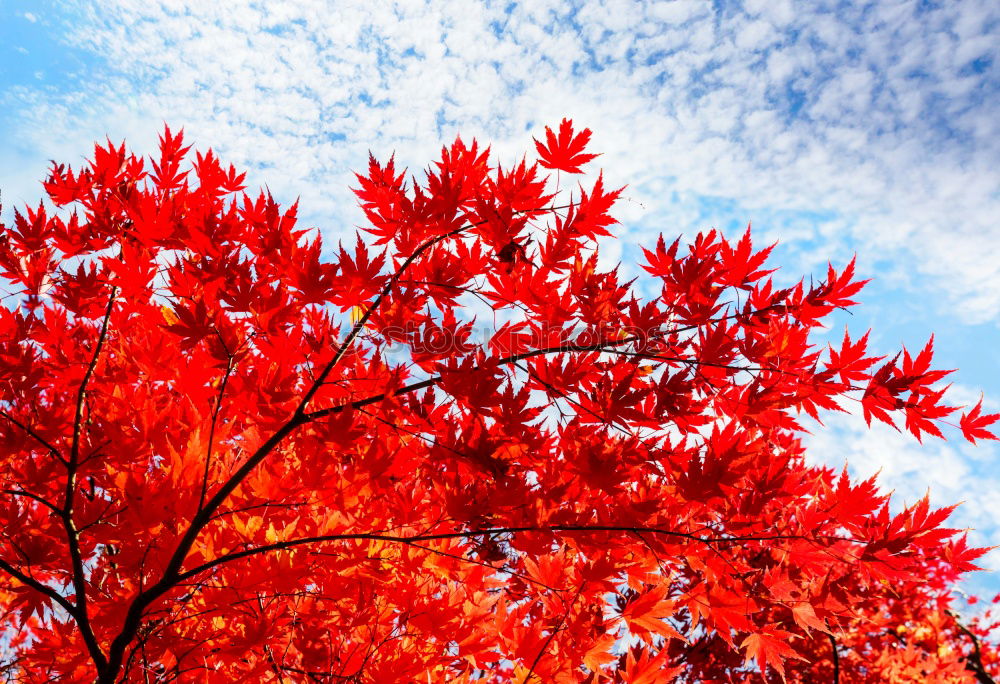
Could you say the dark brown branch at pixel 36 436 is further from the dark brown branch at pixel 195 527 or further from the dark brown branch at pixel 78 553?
the dark brown branch at pixel 195 527

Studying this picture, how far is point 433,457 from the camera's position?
2.52 m

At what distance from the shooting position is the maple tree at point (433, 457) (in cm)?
234

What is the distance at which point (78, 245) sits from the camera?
131 inches

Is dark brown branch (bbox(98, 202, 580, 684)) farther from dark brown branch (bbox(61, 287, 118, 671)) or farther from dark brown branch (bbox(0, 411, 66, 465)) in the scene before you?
dark brown branch (bbox(0, 411, 66, 465))

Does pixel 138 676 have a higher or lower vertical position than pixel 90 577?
lower

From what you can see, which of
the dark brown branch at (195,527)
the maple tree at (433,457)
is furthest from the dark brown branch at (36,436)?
the dark brown branch at (195,527)

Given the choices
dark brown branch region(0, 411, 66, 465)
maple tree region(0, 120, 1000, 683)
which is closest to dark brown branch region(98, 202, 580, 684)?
maple tree region(0, 120, 1000, 683)

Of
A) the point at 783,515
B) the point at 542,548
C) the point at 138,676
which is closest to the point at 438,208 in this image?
the point at 542,548

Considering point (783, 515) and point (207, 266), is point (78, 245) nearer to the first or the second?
point (207, 266)

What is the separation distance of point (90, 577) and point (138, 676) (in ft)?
1.69

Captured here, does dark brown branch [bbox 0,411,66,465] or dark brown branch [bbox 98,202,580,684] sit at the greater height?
dark brown branch [bbox 0,411,66,465]

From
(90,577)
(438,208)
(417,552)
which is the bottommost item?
(417,552)

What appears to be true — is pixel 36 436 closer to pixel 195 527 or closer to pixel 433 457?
pixel 195 527

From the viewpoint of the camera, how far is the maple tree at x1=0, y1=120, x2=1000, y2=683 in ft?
7.68
